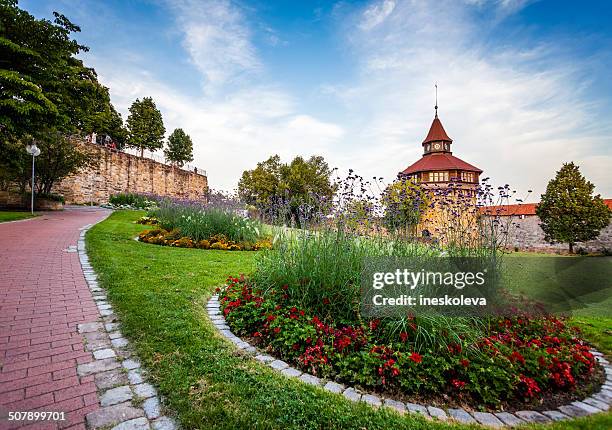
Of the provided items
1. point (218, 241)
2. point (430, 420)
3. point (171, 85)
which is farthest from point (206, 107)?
point (430, 420)

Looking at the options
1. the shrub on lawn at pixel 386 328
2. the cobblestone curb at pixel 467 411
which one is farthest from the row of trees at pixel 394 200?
the cobblestone curb at pixel 467 411

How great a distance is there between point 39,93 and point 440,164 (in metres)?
36.4

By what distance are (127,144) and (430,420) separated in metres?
40.5

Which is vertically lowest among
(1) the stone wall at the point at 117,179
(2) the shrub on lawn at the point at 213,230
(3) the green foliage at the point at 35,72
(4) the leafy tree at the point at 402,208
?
(2) the shrub on lawn at the point at 213,230

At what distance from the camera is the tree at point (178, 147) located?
128ft

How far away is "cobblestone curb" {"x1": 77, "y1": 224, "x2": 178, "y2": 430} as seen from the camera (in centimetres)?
170

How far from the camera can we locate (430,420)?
187cm

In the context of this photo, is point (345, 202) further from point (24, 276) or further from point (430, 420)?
point (24, 276)

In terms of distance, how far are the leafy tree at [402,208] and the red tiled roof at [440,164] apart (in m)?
31.8

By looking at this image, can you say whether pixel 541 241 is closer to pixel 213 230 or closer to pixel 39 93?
pixel 213 230

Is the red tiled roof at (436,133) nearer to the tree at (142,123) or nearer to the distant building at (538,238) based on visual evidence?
the distant building at (538,238)

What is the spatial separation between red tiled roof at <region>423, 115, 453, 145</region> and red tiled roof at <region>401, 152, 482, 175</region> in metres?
2.20

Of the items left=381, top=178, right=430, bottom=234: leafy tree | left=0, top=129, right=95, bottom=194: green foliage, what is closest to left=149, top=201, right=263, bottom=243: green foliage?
left=381, top=178, right=430, bottom=234: leafy tree

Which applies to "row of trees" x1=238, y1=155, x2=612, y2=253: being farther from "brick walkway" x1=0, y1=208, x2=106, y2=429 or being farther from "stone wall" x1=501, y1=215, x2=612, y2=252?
"brick walkway" x1=0, y1=208, x2=106, y2=429
